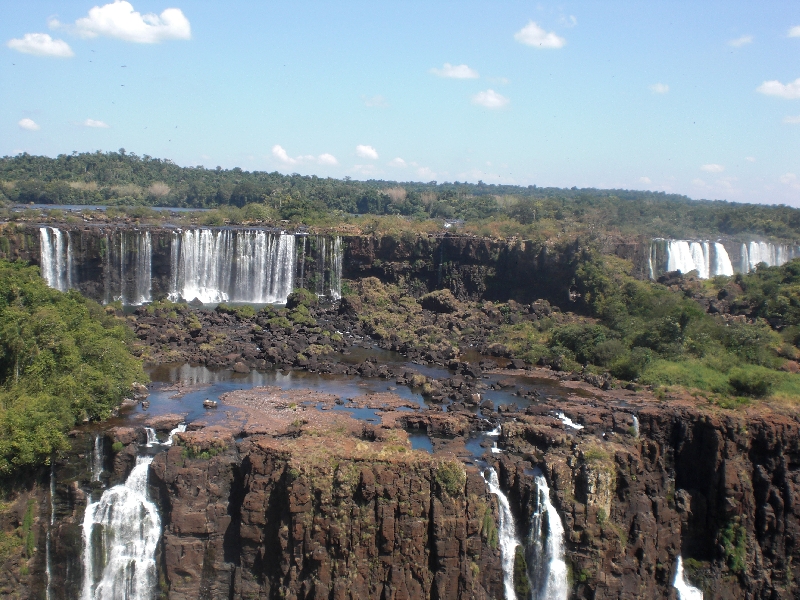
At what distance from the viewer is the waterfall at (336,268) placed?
168 ft

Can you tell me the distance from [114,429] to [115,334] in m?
7.42

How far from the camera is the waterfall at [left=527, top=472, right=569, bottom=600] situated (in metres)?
22.1

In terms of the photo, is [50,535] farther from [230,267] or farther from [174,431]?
[230,267]

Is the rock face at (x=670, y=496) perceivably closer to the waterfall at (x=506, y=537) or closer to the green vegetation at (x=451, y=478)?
the waterfall at (x=506, y=537)

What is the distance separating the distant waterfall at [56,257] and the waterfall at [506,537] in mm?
30660

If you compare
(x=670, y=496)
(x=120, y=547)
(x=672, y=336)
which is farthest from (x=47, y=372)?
(x=672, y=336)

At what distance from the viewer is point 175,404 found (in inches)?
1105

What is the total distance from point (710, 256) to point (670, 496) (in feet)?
133

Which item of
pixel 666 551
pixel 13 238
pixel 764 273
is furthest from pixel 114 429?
pixel 764 273

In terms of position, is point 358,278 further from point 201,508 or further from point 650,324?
point 201,508

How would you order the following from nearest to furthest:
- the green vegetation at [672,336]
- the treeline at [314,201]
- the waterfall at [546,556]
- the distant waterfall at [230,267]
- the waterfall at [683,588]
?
the waterfall at [546,556], the waterfall at [683,588], the green vegetation at [672,336], the distant waterfall at [230,267], the treeline at [314,201]

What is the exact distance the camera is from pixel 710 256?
60875 mm

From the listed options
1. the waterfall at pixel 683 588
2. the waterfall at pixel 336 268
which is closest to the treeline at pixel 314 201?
the waterfall at pixel 336 268

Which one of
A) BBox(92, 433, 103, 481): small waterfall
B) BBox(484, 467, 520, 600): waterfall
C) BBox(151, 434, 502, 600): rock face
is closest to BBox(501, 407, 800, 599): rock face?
BBox(484, 467, 520, 600): waterfall
